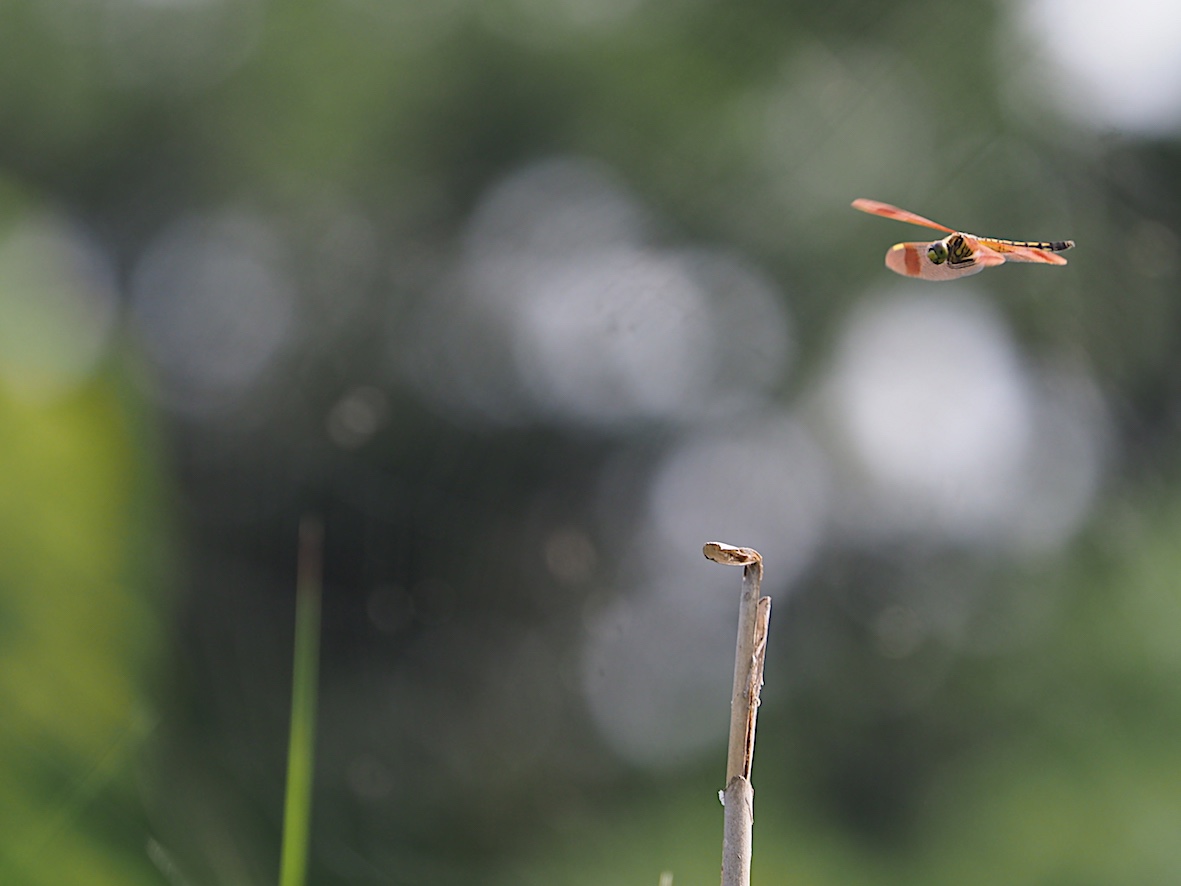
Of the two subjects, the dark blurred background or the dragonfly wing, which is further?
the dark blurred background

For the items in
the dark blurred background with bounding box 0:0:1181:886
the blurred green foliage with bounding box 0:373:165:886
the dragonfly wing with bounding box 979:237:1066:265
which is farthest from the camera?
the dark blurred background with bounding box 0:0:1181:886

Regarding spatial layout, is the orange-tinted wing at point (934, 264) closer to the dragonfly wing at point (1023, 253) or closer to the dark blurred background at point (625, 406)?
the dragonfly wing at point (1023, 253)

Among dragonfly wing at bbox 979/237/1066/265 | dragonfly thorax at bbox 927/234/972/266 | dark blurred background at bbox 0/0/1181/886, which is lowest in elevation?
dragonfly wing at bbox 979/237/1066/265

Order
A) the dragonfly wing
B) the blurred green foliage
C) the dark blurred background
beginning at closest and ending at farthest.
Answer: the dragonfly wing
the blurred green foliage
the dark blurred background

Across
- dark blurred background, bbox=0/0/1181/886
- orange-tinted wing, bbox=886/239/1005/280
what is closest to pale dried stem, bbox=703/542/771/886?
orange-tinted wing, bbox=886/239/1005/280

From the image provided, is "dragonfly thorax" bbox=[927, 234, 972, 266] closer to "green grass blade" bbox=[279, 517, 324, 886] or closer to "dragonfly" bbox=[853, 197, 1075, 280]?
"dragonfly" bbox=[853, 197, 1075, 280]

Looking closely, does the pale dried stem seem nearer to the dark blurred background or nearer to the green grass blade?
the green grass blade

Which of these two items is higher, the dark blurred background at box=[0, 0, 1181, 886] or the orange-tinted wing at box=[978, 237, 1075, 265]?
the dark blurred background at box=[0, 0, 1181, 886]

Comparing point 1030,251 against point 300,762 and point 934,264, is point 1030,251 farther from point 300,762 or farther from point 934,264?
point 300,762

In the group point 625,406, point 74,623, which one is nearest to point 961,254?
point 74,623

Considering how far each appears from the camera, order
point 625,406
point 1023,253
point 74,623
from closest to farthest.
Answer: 1. point 1023,253
2. point 74,623
3. point 625,406
